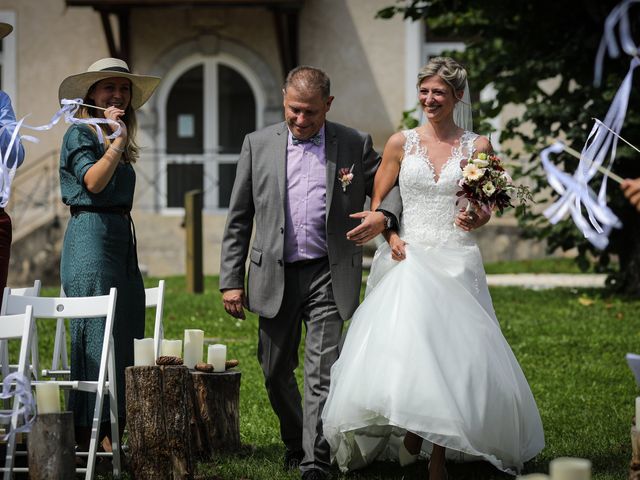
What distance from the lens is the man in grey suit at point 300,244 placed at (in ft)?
19.2

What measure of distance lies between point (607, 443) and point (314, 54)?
14872 mm

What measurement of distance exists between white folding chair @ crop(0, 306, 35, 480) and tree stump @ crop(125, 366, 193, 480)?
1.63 ft

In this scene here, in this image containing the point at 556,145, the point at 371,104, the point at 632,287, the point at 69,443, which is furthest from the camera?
the point at 371,104

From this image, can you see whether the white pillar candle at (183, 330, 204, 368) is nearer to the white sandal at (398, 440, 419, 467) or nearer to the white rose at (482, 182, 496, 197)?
the white sandal at (398, 440, 419, 467)

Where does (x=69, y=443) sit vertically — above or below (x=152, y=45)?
below

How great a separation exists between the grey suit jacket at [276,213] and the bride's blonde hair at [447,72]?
0.59m

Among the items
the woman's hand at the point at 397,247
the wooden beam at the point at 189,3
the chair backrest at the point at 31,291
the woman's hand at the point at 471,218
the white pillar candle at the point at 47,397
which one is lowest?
the white pillar candle at the point at 47,397

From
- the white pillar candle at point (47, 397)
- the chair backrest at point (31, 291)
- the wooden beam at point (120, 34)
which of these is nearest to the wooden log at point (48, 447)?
the white pillar candle at point (47, 397)

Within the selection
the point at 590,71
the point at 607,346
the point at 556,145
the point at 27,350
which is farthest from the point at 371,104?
the point at 556,145

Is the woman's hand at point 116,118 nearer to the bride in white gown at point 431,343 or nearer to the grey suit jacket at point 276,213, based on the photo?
the grey suit jacket at point 276,213

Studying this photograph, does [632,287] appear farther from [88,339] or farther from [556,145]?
[556,145]

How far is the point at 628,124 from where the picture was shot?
12.4 m

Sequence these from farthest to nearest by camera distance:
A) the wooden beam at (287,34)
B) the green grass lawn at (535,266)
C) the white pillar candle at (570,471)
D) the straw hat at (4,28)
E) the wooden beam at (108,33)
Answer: the wooden beam at (108,33) → the wooden beam at (287,34) → the green grass lawn at (535,266) → the straw hat at (4,28) → the white pillar candle at (570,471)

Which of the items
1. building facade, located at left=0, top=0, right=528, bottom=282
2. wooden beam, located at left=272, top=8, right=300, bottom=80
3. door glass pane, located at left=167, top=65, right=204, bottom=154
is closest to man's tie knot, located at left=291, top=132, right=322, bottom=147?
wooden beam, located at left=272, top=8, right=300, bottom=80
